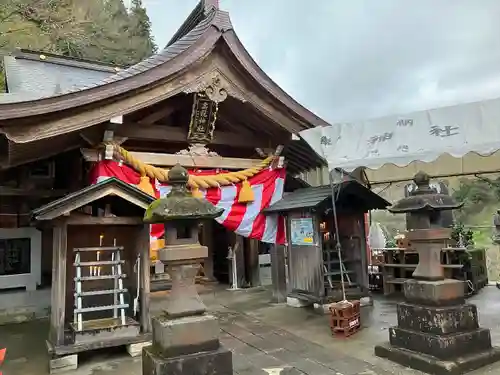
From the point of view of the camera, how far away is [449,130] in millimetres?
5145

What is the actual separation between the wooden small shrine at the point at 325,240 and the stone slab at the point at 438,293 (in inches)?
108

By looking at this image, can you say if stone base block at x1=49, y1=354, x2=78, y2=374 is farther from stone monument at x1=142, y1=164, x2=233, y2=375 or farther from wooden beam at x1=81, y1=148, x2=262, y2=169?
wooden beam at x1=81, y1=148, x2=262, y2=169

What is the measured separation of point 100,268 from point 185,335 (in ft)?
12.0

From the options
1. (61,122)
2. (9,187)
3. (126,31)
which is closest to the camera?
(61,122)

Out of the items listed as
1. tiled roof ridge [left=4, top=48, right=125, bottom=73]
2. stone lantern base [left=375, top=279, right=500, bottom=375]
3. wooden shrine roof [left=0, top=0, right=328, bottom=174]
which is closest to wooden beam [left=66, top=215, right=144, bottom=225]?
wooden shrine roof [left=0, top=0, right=328, bottom=174]

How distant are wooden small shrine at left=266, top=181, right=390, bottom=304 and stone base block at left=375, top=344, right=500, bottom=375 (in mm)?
2832

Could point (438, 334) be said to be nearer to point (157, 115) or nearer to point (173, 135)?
point (173, 135)

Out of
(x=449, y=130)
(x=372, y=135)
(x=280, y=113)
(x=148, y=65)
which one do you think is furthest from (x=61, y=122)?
(x=449, y=130)

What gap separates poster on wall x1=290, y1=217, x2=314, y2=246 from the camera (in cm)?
834

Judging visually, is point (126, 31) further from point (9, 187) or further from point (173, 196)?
point (173, 196)

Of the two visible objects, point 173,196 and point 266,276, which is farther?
point 266,276

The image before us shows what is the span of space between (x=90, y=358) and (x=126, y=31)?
30.0m

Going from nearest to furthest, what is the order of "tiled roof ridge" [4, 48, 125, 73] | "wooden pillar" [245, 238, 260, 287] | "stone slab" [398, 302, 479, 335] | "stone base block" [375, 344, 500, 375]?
"stone base block" [375, 344, 500, 375], "stone slab" [398, 302, 479, 335], "wooden pillar" [245, 238, 260, 287], "tiled roof ridge" [4, 48, 125, 73]

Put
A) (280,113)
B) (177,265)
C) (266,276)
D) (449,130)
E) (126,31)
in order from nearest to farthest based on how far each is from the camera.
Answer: (177,265) < (449,130) < (280,113) < (266,276) < (126,31)
